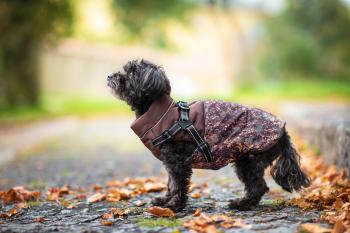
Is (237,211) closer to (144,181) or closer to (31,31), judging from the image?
(144,181)

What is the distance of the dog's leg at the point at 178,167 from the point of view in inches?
207

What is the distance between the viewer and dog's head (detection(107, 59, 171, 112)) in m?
5.23

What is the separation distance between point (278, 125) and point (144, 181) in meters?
2.56

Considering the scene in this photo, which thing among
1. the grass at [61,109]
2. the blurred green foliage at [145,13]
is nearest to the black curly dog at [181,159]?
the grass at [61,109]

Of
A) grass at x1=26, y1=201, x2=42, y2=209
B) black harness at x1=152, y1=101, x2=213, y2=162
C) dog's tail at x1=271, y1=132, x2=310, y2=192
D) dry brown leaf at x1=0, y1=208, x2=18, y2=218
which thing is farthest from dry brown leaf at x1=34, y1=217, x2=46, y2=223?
dog's tail at x1=271, y1=132, x2=310, y2=192

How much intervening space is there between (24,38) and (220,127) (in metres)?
18.6

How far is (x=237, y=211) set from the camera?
5.28 metres

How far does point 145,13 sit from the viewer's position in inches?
1134

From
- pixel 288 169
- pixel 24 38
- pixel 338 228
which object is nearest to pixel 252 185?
pixel 288 169

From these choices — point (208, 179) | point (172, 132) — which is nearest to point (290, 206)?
point (172, 132)

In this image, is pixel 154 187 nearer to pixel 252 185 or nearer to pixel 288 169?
pixel 252 185

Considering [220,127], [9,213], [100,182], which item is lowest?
[9,213]

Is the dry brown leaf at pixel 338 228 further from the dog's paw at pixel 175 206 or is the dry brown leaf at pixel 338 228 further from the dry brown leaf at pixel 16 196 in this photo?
the dry brown leaf at pixel 16 196

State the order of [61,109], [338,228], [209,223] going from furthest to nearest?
[61,109], [209,223], [338,228]
